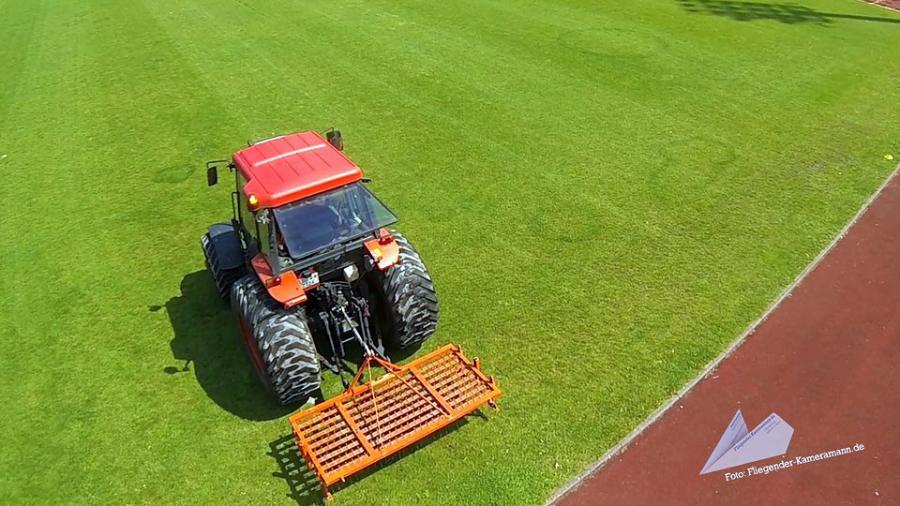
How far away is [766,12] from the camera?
65.0 feet

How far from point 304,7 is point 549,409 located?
18.3 meters

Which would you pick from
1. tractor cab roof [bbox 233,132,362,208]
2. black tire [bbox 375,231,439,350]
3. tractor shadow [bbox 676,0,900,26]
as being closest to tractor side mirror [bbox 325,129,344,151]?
tractor cab roof [bbox 233,132,362,208]

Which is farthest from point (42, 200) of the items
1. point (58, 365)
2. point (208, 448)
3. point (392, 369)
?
point (392, 369)

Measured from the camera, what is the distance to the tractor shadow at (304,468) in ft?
20.6

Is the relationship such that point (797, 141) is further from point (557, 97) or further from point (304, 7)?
point (304, 7)

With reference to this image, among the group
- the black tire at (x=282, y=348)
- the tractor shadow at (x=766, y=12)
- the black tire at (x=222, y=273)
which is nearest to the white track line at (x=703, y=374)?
the black tire at (x=282, y=348)

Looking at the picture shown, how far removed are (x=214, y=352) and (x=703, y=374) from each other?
20.0ft

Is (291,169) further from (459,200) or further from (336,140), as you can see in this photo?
(459,200)

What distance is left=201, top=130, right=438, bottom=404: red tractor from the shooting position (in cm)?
673

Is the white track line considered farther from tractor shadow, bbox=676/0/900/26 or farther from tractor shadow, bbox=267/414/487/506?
tractor shadow, bbox=676/0/900/26

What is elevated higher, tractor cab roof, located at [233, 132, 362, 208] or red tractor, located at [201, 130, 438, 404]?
tractor cab roof, located at [233, 132, 362, 208]

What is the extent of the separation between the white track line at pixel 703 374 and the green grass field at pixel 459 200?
0.10 metres

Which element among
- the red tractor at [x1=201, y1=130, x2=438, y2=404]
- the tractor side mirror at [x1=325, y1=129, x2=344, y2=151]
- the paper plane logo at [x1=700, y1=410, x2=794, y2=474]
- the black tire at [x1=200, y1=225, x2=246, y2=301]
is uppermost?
the tractor side mirror at [x1=325, y1=129, x2=344, y2=151]

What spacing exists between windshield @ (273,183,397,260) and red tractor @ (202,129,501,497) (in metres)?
0.01
